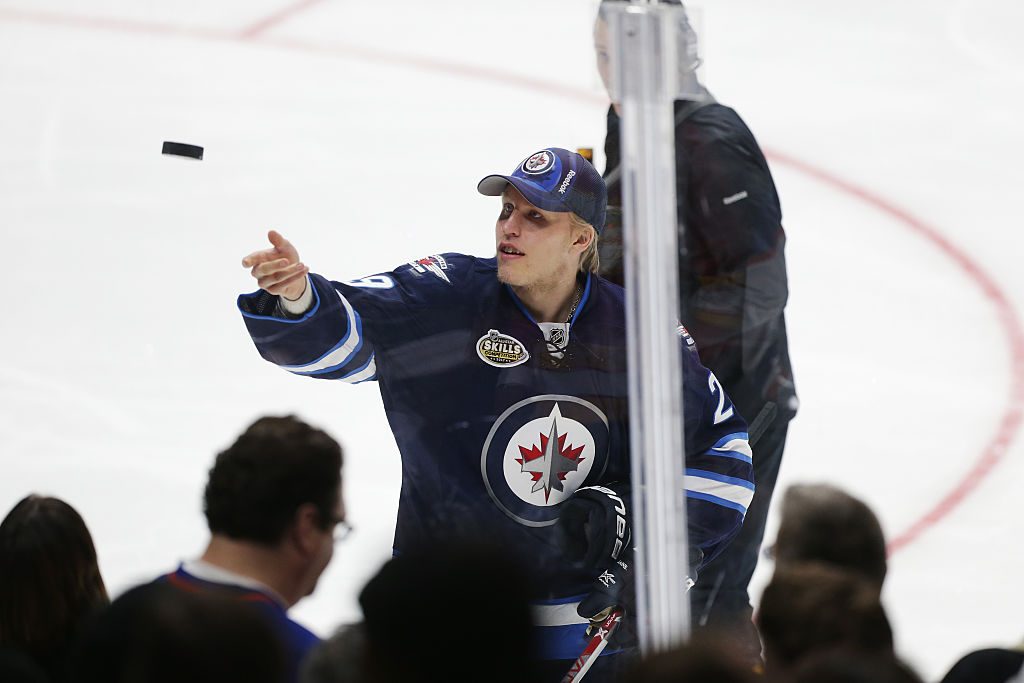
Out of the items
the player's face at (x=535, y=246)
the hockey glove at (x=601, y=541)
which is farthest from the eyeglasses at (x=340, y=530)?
the player's face at (x=535, y=246)

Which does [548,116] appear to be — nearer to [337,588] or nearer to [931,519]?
[931,519]

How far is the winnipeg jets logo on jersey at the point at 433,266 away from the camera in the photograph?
80.0 inches

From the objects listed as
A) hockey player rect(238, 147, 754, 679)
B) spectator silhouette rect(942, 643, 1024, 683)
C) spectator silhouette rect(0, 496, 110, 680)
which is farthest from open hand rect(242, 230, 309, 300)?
spectator silhouette rect(942, 643, 1024, 683)

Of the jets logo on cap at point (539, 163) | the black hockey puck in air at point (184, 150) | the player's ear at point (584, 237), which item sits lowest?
the player's ear at point (584, 237)

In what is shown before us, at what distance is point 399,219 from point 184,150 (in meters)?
0.46

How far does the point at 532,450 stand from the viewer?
1.97 meters

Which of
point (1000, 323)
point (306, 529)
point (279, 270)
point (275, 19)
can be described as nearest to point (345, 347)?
point (279, 270)

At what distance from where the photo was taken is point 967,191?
4008 millimetres

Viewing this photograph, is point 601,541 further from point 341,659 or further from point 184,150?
point 184,150

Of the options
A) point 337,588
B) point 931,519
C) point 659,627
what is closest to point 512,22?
point 931,519

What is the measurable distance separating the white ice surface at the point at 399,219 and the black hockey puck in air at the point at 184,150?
0.39 ft

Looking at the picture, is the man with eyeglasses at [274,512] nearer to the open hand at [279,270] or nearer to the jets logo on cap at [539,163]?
the open hand at [279,270]

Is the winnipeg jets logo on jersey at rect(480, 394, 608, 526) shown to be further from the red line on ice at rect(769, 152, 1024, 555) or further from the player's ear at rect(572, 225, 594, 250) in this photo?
the red line on ice at rect(769, 152, 1024, 555)

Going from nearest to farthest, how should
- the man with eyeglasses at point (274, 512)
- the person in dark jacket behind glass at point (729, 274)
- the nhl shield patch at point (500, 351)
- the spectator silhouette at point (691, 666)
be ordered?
the spectator silhouette at point (691, 666), the man with eyeglasses at point (274, 512), the person in dark jacket behind glass at point (729, 274), the nhl shield patch at point (500, 351)
